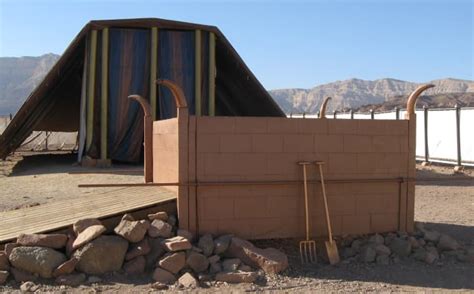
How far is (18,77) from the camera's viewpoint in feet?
539

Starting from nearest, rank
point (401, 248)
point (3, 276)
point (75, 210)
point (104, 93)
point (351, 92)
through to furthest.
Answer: point (3, 276)
point (401, 248)
point (75, 210)
point (104, 93)
point (351, 92)

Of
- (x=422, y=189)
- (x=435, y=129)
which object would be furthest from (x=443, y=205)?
(x=435, y=129)

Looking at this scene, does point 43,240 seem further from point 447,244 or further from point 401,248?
point 447,244

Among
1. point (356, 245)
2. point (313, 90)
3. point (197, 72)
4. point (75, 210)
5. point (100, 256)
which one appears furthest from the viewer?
point (313, 90)

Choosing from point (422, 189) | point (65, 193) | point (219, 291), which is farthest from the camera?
point (422, 189)

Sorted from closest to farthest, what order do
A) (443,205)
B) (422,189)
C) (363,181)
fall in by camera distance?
(363,181) < (443,205) < (422,189)

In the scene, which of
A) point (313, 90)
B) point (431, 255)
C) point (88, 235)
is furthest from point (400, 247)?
point (313, 90)

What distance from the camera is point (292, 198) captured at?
286 inches

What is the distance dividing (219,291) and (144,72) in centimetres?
1269

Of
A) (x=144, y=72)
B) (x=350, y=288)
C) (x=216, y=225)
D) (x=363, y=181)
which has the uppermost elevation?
(x=144, y=72)

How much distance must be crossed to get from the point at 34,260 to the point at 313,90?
151 metres

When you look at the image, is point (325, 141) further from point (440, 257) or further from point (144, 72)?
point (144, 72)

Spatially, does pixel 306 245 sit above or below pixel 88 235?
below

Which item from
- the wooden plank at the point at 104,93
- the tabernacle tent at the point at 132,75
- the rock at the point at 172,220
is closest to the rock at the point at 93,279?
the rock at the point at 172,220
